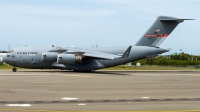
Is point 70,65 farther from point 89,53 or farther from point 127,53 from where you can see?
point 127,53

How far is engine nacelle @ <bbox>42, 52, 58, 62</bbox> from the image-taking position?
1930 inches

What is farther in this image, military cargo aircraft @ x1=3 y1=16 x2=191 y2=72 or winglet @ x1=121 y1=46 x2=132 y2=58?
military cargo aircraft @ x1=3 y1=16 x2=191 y2=72

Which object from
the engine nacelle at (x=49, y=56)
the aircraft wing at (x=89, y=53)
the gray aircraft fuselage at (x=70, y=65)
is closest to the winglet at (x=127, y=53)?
the aircraft wing at (x=89, y=53)

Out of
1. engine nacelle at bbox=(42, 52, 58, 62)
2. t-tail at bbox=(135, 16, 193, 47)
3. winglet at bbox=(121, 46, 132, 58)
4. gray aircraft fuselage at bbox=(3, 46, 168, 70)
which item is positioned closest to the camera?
winglet at bbox=(121, 46, 132, 58)

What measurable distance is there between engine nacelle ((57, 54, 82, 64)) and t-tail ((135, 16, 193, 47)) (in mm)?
8429

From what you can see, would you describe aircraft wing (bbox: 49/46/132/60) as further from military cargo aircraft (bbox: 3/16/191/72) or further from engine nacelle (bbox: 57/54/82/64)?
engine nacelle (bbox: 57/54/82/64)

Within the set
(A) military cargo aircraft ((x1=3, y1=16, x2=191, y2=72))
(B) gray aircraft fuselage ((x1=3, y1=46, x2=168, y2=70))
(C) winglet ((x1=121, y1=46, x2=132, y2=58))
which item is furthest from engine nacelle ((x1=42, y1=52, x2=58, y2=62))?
(C) winglet ((x1=121, y1=46, x2=132, y2=58))

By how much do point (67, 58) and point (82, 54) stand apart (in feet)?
6.13

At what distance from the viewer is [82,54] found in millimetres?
48875

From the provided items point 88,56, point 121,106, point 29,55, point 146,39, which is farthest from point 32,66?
point 121,106

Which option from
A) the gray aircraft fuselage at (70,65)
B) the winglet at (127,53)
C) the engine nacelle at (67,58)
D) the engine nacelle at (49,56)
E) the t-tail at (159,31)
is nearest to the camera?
the winglet at (127,53)

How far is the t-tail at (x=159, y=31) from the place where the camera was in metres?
51.7

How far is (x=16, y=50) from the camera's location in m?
50.9

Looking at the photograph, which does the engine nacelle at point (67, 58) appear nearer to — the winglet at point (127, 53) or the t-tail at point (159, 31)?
the winglet at point (127, 53)
